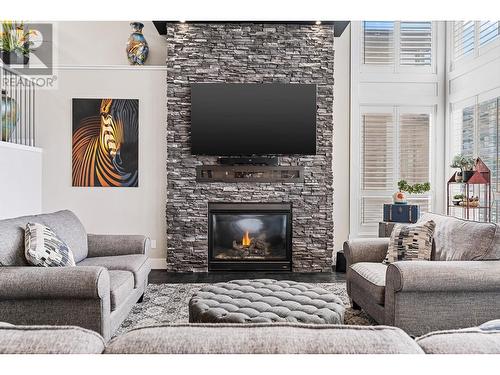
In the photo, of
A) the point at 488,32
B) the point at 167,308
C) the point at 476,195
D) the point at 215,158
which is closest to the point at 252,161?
the point at 215,158

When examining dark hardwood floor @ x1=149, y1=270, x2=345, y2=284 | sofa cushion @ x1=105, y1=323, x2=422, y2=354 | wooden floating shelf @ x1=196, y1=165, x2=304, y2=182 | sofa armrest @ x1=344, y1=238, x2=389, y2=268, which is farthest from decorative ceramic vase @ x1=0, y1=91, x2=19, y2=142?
sofa cushion @ x1=105, y1=323, x2=422, y2=354

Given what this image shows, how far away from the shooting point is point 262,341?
703mm

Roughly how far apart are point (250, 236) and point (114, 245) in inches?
71.9

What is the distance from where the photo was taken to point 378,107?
5.60 meters

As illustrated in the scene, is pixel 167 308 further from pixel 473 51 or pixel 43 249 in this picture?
pixel 473 51

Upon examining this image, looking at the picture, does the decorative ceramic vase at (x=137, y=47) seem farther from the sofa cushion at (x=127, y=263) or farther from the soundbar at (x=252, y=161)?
the sofa cushion at (x=127, y=263)

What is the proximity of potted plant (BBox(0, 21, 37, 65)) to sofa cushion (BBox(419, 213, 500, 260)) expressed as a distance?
4.97m

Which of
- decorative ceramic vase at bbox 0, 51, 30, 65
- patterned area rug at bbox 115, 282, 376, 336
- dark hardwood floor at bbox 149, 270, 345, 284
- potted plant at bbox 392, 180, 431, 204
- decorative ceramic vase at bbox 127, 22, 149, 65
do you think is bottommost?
dark hardwood floor at bbox 149, 270, 345, 284

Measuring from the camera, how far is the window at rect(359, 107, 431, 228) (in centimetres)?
558

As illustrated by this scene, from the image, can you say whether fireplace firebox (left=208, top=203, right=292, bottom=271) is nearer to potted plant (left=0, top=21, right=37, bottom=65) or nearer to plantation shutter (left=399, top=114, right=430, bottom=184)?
plantation shutter (left=399, top=114, right=430, bottom=184)

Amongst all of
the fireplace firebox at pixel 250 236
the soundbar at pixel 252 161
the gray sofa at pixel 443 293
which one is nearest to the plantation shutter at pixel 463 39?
the soundbar at pixel 252 161

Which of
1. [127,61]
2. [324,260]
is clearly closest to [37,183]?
[127,61]
